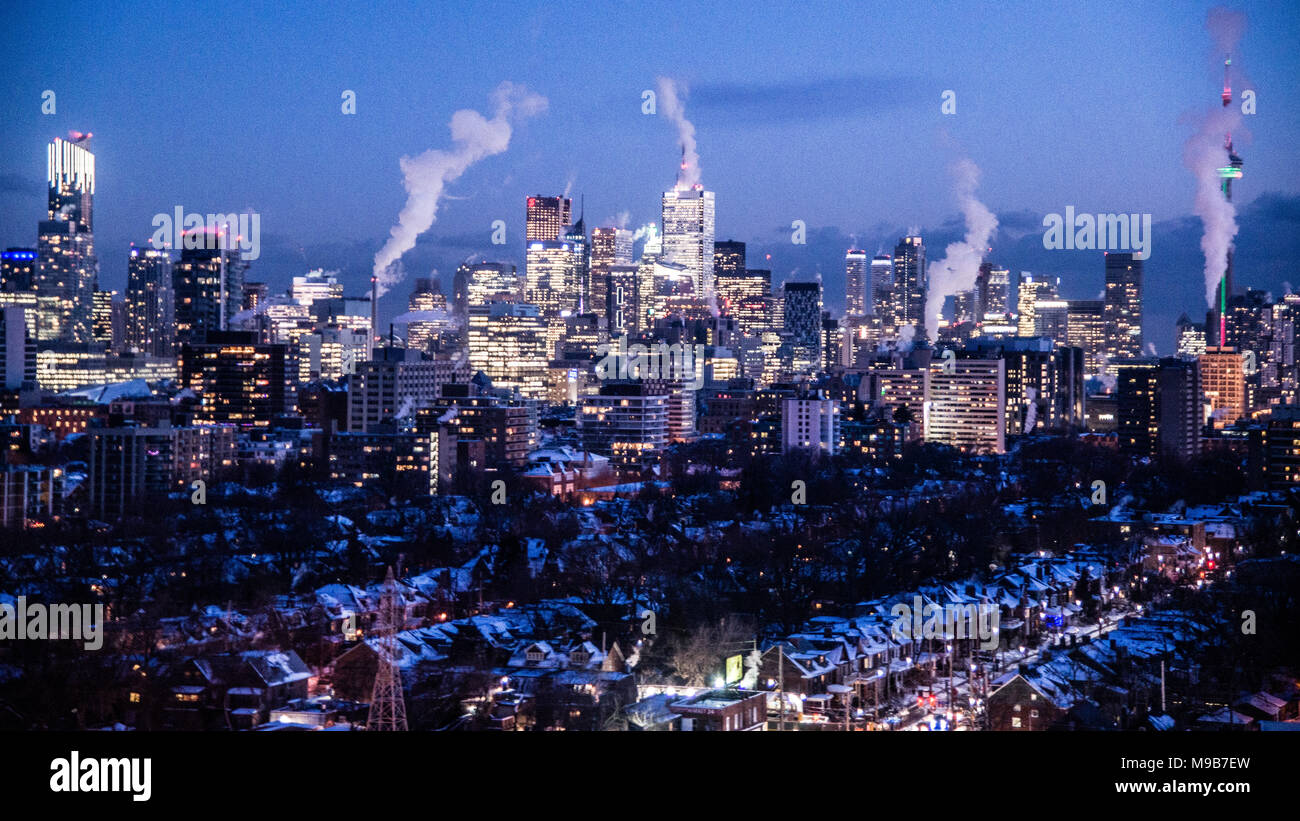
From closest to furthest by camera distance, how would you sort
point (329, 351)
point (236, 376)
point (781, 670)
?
point (781, 670) < point (236, 376) < point (329, 351)

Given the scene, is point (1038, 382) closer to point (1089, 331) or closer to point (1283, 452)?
point (1089, 331)

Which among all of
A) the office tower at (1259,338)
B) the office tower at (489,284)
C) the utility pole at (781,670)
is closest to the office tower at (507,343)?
the office tower at (489,284)

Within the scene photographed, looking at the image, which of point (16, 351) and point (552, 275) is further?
point (552, 275)

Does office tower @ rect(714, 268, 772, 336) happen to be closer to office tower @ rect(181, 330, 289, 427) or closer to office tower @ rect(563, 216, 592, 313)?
office tower @ rect(563, 216, 592, 313)

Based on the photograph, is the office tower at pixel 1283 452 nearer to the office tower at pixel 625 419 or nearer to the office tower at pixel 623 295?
the office tower at pixel 625 419

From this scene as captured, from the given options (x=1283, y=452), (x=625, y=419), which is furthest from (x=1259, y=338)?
(x=625, y=419)
